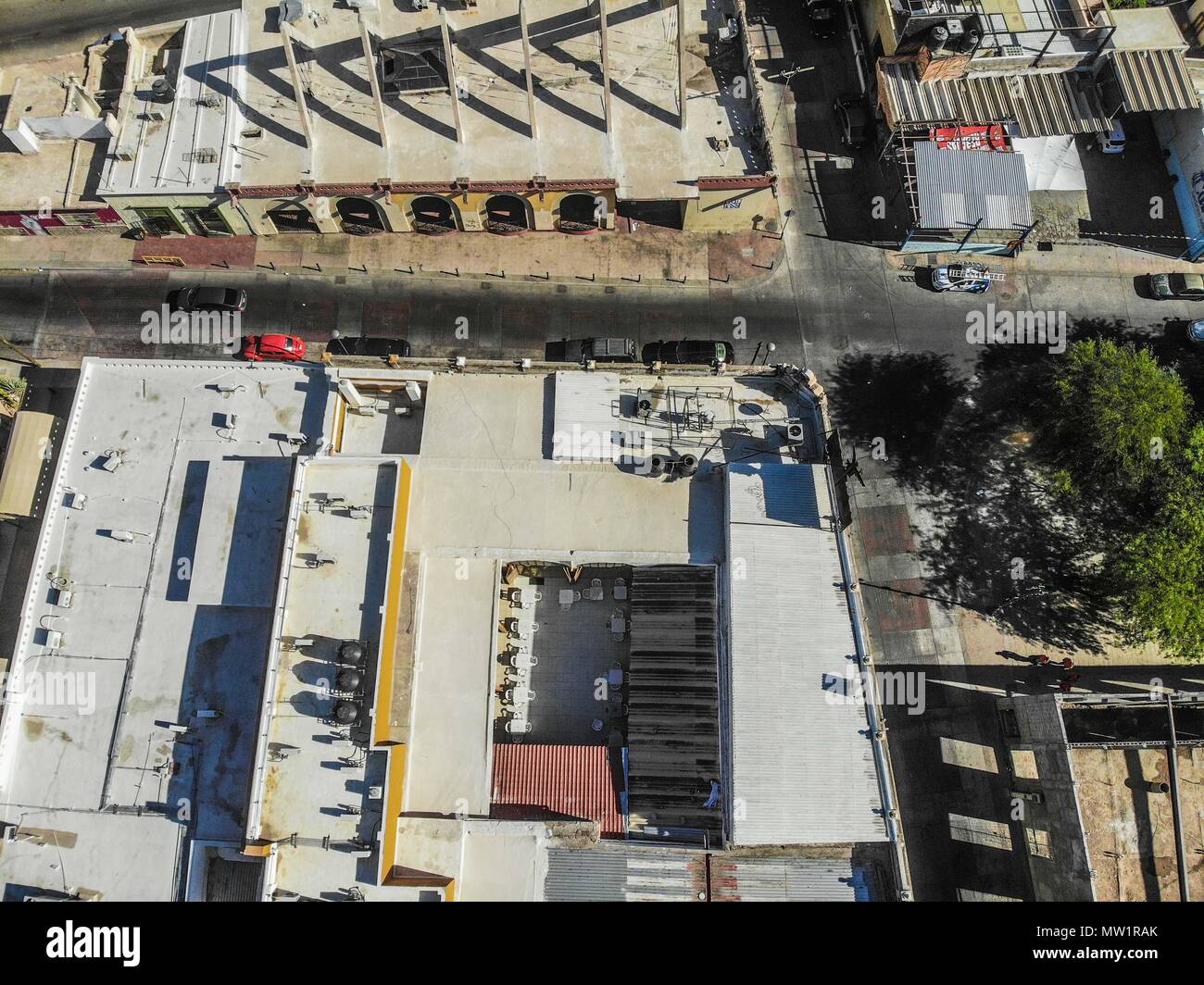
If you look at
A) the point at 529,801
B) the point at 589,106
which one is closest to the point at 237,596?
the point at 529,801

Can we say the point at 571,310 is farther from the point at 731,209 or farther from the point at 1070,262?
the point at 1070,262

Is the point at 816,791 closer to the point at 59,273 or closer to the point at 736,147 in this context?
the point at 736,147

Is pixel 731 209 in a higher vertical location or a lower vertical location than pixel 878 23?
lower

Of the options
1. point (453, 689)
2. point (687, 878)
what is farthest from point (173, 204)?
point (687, 878)

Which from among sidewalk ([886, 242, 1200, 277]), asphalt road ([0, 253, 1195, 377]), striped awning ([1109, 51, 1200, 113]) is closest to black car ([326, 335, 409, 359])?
asphalt road ([0, 253, 1195, 377])

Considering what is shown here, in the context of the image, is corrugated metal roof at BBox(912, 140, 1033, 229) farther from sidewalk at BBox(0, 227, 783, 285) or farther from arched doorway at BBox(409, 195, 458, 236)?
arched doorway at BBox(409, 195, 458, 236)

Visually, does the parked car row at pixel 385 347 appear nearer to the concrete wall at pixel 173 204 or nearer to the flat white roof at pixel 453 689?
the concrete wall at pixel 173 204

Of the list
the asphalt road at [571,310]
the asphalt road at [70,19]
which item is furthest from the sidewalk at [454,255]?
the asphalt road at [70,19]
